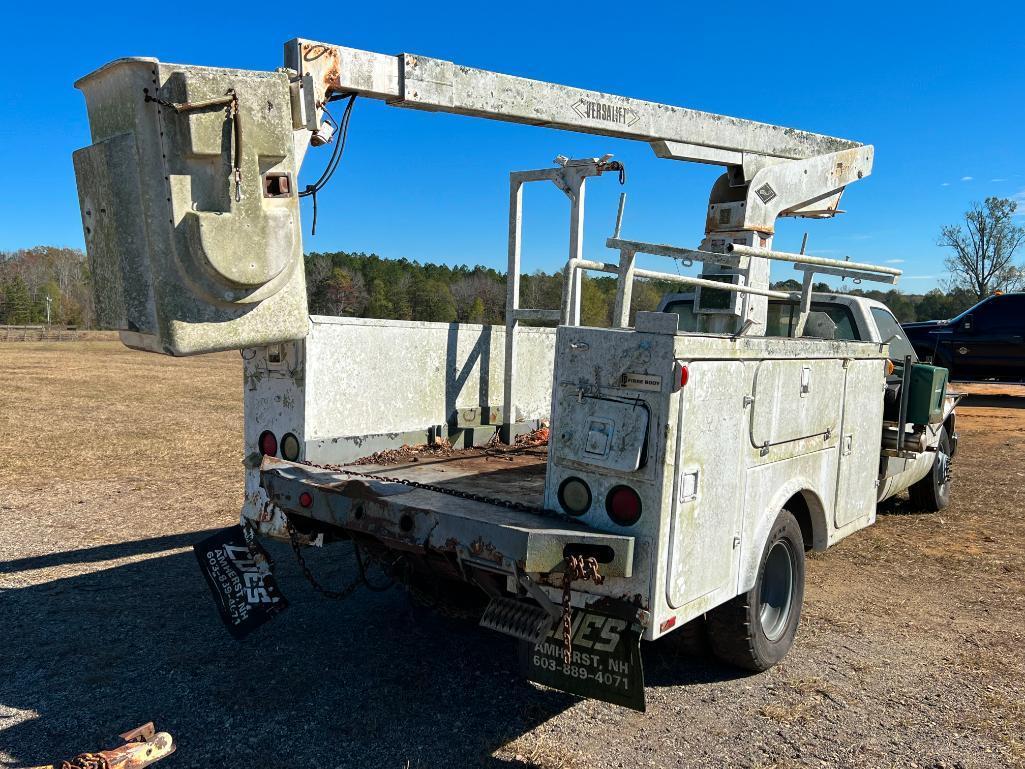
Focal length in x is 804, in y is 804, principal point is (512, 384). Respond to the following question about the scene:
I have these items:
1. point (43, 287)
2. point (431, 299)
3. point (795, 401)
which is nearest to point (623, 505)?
point (795, 401)

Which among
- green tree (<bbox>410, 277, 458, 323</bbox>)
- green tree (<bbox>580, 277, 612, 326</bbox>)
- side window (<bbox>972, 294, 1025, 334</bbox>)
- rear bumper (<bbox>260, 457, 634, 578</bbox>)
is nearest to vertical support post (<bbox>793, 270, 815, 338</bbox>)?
rear bumper (<bbox>260, 457, 634, 578</bbox>)

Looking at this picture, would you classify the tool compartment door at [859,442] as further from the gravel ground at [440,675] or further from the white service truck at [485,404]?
the gravel ground at [440,675]

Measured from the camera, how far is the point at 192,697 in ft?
12.4

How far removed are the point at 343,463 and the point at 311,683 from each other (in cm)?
115

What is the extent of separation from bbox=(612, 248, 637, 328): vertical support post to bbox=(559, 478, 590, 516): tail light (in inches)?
32.1

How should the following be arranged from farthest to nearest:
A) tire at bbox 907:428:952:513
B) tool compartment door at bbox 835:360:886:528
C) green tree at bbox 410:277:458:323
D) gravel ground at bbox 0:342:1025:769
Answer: green tree at bbox 410:277:458:323 → tire at bbox 907:428:952:513 → tool compartment door at bbox 835:360:886:528 → gravel ground at bbox 0:342:1025:769

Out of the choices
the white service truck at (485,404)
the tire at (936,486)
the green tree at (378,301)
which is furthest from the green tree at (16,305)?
the tire at (936,486)

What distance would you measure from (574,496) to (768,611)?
63.8 inches

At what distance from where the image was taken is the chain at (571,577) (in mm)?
3025

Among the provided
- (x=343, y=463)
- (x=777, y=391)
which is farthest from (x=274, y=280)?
(x=777, y=391)

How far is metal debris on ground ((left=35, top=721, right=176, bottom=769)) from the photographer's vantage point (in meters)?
2.81

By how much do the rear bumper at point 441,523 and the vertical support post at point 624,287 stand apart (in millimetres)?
967

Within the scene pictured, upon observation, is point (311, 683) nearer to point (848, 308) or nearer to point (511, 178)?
point (511, 178)

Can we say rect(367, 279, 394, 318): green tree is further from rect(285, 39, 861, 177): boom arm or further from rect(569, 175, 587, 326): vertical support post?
rect(569, 175, 587, 326): vertical support post
